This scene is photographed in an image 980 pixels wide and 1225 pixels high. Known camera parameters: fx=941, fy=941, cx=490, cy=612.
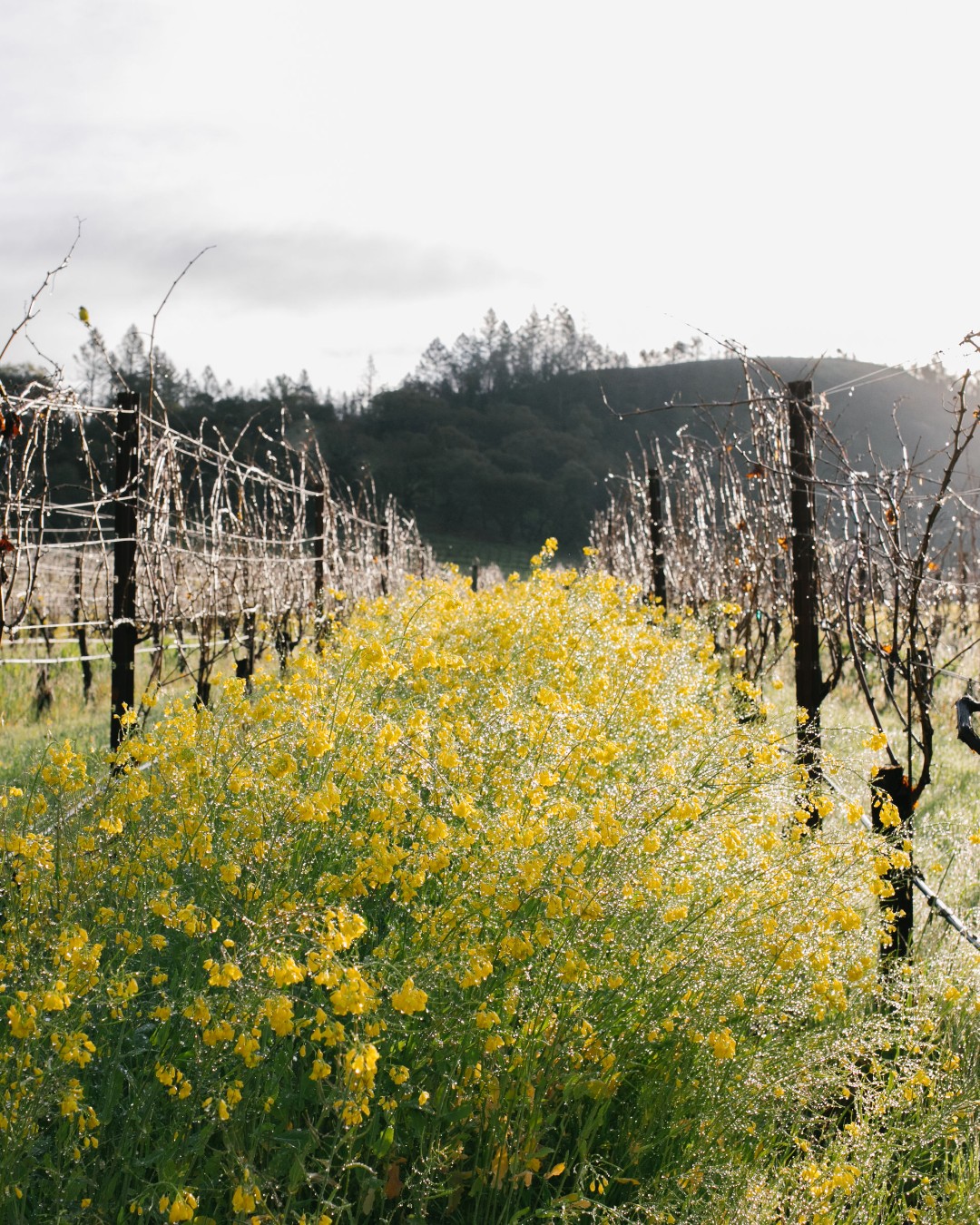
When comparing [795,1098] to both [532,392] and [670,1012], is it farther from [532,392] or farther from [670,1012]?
[532,392]

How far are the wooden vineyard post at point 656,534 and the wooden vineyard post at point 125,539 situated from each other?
17.7 feet

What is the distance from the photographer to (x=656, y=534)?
9344 millimetres

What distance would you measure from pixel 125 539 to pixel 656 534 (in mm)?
5679

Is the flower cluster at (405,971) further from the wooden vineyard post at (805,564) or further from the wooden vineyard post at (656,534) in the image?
the wooden vineyard post at (656,534)

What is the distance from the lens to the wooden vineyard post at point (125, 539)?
4.86 metres

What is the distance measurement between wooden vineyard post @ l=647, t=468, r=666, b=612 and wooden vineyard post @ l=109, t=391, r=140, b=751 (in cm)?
540

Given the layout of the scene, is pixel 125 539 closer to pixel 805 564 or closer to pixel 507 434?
pixel 805 564

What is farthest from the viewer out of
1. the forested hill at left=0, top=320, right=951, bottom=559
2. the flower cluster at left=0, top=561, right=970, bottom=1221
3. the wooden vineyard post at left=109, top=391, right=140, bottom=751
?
the forested hill at left=0, top=320, right=951, bottom=559

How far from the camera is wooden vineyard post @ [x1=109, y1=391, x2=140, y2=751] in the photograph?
486 centimetres

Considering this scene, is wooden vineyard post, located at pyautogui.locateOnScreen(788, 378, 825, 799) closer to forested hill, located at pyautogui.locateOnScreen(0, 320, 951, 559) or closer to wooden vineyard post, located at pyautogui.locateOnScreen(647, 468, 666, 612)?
wooden vineyard post, located at pyautogui.locateOnScreen(647, 468, 666, 612)

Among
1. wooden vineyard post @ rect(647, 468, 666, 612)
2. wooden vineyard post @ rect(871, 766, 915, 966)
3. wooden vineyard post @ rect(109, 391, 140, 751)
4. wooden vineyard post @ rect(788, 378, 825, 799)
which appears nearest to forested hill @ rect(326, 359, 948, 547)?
wooden vineyard post @ rect(647, 468, 666, 612)

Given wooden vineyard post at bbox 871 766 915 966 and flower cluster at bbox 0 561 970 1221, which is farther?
wooden vineyard post at bbox 871 766 915 966

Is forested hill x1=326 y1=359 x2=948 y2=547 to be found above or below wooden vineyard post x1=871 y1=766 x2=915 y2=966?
above

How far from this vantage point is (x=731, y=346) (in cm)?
327
